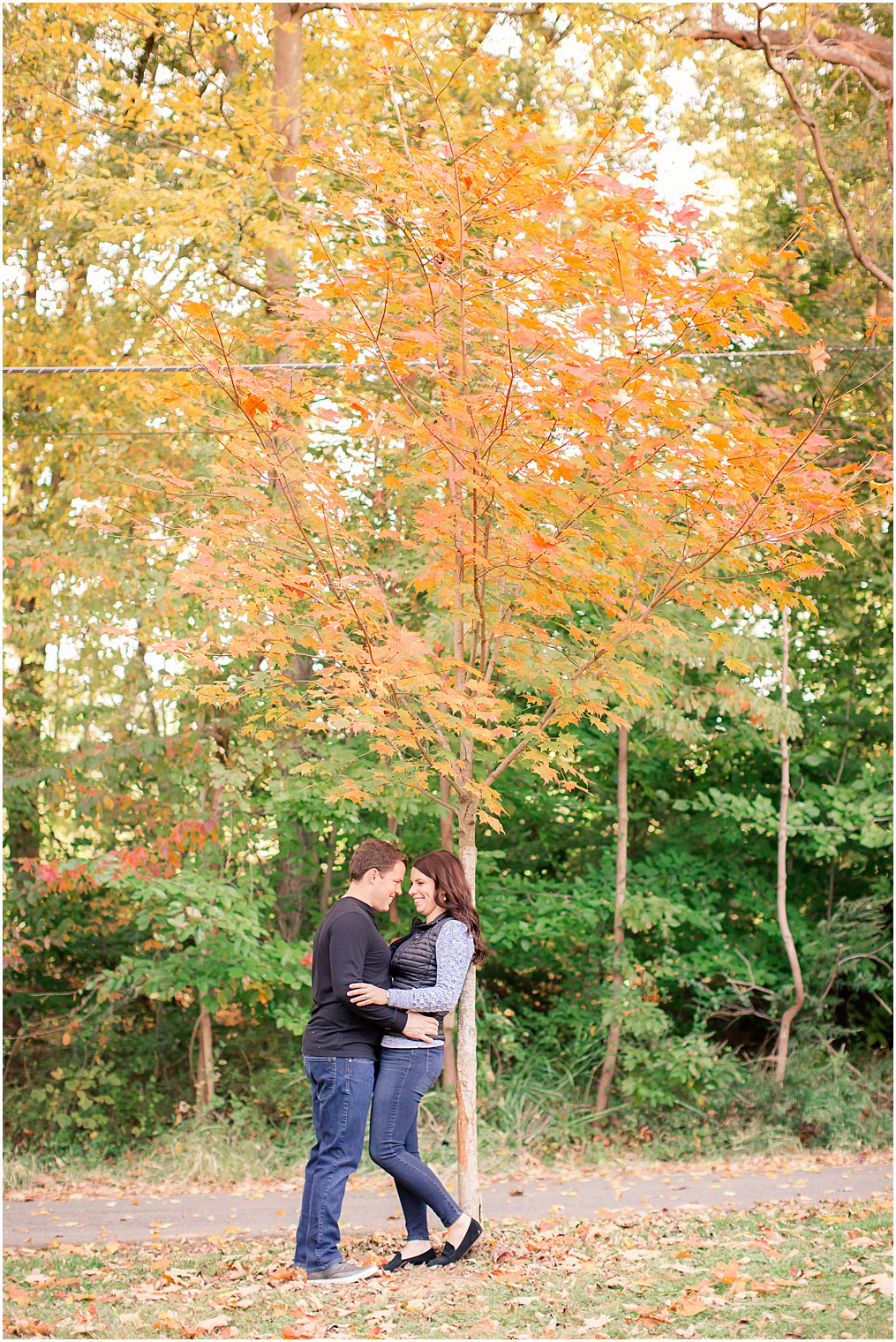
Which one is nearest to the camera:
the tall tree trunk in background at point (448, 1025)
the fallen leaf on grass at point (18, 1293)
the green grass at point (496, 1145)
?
the fallen leaf on grass at point (18, 1293)

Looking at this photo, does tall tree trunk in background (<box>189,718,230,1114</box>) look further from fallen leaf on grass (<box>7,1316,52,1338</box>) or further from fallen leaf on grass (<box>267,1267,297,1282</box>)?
fallen leaf on grass (<box>7,1316,52,1338</box>)

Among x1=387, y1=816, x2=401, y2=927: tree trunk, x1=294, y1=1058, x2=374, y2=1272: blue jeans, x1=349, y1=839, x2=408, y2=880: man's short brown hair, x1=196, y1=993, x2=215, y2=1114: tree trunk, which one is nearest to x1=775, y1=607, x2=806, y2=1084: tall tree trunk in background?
x1=387, y1=816, x2=401, y2=927: tree trunk

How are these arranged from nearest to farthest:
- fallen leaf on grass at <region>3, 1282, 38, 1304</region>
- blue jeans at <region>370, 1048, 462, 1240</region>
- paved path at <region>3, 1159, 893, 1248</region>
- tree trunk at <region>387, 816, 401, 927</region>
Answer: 1. blue jeans at <region>370, 1048, 462, 1240</region>
2. fallen leaf on grass at <region>3, 1282, 38, 1304</region>
3. paved path at <region>3, 1159, 893, 1248</region>
4. tree trunk at <region>387, 816, 401, 927</region>

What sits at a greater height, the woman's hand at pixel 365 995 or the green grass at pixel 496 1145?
the woman's hand at pixel 365 995

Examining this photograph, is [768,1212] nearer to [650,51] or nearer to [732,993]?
[732,993]

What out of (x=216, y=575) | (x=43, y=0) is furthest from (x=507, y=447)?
(x=43, y=0)

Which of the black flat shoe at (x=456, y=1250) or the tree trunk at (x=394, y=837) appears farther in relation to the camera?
the tree trunk at (x=394, y=837)

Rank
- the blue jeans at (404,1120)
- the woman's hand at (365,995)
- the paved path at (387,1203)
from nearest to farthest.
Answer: the woman's hand at (365,995), the blue jeans at (404,1120), the paved path at (387,1203)

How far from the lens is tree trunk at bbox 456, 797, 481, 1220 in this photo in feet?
17.2

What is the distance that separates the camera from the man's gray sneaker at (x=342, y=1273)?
4.66 metres

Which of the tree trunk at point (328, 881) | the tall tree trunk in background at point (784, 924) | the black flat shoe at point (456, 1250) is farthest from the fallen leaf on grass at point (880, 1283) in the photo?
the tree trunk at point (328, 881)

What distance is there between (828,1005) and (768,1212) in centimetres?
317

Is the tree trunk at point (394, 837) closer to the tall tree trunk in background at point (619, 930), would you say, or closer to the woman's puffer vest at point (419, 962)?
the tall tree trunk in background at point (619, 930)

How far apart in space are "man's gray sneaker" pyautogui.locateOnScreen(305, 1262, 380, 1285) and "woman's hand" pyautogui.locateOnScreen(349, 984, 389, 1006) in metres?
1.07
